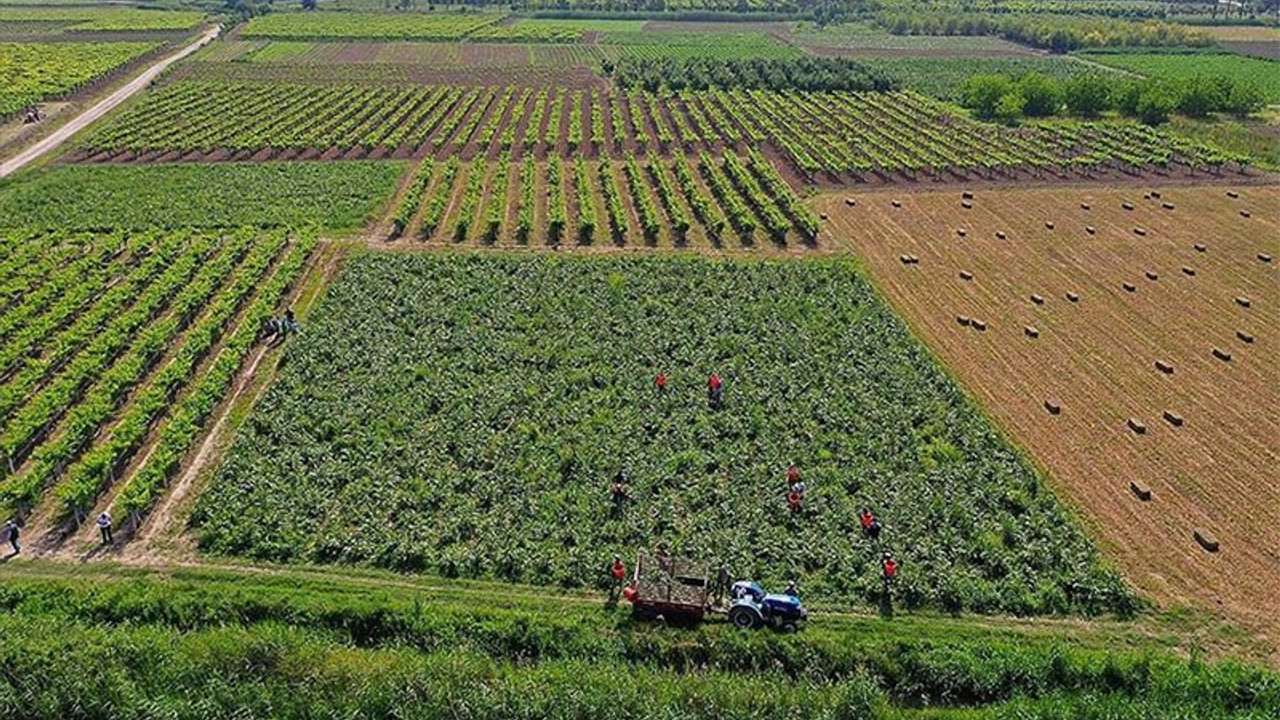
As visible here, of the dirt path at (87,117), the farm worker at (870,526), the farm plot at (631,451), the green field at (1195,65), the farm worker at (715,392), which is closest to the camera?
the farm plot at (631,451)

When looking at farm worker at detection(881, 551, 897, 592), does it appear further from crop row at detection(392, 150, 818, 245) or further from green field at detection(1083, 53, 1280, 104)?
green field at detection(1083, 53, 1280, 104)

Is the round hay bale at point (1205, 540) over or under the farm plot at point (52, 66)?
under

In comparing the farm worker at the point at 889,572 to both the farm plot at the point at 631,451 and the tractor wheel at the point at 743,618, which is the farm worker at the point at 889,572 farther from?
the tractor wheel at the point at 743,618

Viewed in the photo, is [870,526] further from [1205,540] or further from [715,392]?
[1205,540]

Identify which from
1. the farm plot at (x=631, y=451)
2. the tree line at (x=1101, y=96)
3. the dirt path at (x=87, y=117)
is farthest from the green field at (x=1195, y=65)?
the dirt path at (x=87, y=117)

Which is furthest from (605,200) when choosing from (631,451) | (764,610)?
(764,610)

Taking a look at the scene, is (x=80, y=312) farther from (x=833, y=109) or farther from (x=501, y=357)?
(x=833, y=109)
